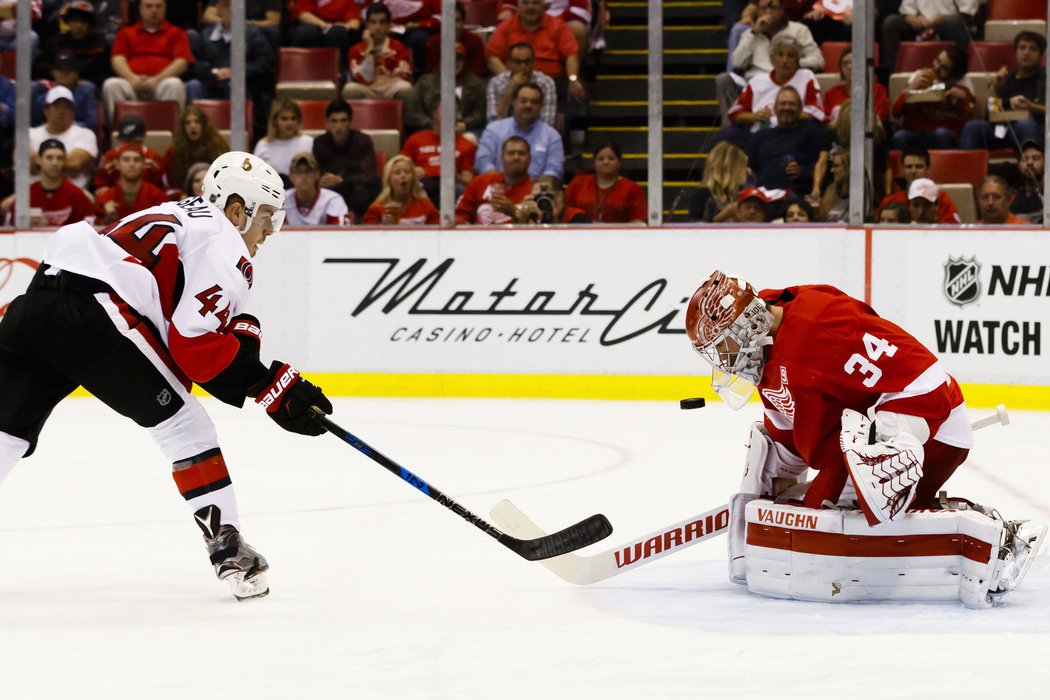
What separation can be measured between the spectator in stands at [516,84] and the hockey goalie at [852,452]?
15.0ft

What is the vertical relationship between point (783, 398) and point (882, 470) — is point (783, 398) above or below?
above

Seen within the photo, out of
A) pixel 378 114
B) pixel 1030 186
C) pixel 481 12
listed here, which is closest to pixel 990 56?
pixel 1030 186

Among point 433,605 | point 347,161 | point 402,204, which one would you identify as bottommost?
point 433,605

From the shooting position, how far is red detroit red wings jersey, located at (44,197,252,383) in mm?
3066

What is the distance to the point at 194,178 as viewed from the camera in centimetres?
764

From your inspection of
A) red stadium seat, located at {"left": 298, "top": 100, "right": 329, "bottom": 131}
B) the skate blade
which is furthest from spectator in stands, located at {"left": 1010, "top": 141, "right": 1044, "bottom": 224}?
the skate blade

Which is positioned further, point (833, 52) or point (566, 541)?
point (833, 52)

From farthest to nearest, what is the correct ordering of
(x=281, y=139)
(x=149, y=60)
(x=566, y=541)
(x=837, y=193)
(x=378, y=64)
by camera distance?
(x=149, y=60)
(x=378, y=64)
(x=281, y=139)
(x=837, y=193)
(x=566, y=541)

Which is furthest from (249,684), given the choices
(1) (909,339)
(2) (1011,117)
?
(2) (1011,117)

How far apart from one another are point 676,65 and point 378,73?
1.59m

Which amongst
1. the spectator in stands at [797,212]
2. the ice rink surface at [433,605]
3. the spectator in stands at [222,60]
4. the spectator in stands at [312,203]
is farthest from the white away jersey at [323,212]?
the ice rink surface at [433,605]

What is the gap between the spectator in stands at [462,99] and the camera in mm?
7574

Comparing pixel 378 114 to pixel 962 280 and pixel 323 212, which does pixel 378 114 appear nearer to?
pixel 323 212

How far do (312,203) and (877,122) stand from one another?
278cm
